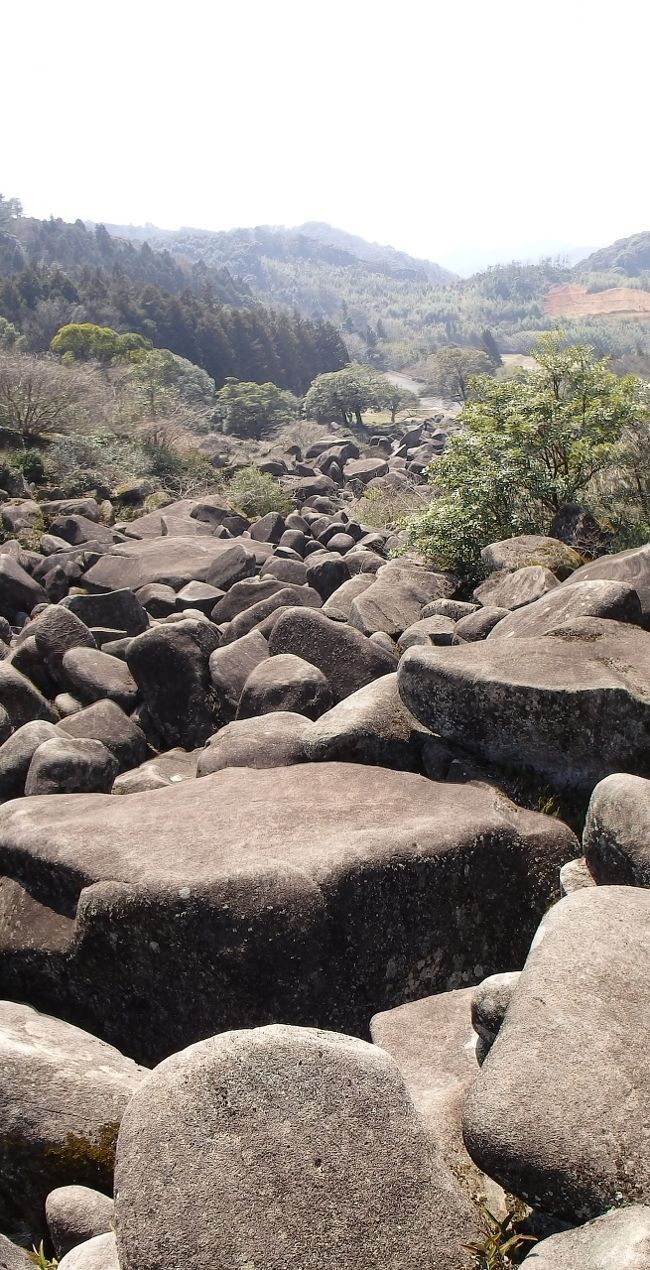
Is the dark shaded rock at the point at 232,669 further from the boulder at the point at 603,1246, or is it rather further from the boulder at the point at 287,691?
the boulder at the point at 603,1246

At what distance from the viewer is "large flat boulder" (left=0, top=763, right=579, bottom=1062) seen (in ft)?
16.7

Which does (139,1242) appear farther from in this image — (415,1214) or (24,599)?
(24,599)

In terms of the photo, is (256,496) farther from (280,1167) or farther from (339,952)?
(280,1167)

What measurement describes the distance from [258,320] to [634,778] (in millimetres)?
120901

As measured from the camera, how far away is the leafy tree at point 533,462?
49.0 ft

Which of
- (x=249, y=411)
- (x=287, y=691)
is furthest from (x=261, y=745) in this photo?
(x=249, y=411)

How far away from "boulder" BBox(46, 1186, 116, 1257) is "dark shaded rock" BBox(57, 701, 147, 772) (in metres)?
6.12

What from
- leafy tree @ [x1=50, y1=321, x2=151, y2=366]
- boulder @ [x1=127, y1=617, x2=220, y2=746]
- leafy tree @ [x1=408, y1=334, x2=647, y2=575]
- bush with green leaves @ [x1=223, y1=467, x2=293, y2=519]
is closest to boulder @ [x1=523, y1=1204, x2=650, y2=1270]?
boulder @ [x1=127, y1=617, x2=220, y2=746]

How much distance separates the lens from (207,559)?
1848cm

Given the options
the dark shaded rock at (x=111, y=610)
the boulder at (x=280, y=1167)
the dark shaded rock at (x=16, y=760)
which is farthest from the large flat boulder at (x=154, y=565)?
the boulder at (x=280, y=1167)

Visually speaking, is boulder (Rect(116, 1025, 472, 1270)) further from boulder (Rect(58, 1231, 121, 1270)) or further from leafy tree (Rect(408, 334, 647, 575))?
→ leafy tree (Rect(408, 334, 647, 575))

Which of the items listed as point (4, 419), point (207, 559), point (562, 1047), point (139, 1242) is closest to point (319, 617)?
point (562, 1047)

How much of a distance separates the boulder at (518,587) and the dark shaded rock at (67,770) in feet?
17.8

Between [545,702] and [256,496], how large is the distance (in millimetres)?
25405
